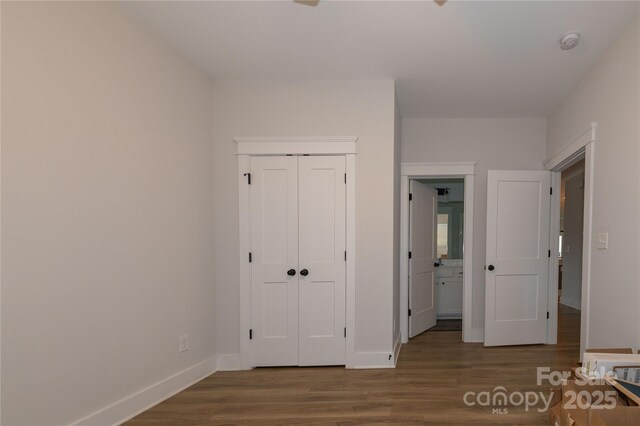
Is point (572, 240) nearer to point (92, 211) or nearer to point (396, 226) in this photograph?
point (396, 226)

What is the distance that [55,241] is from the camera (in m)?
2.03

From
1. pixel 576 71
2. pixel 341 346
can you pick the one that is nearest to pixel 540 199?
pixel 576 71

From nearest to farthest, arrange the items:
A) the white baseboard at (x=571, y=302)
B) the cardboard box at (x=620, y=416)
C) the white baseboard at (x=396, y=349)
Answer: the cardboard box at (x=620, y=416), the white baseboard at (x=396, y=349), the white baseboard at (x=571, y=302)

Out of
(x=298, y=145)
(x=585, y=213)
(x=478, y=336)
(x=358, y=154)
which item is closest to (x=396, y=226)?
(x=358, y=154)

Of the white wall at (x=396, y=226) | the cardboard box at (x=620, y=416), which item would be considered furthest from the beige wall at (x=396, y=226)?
the cardboard box at (x=620, y=416)

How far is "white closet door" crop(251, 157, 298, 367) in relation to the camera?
352cm

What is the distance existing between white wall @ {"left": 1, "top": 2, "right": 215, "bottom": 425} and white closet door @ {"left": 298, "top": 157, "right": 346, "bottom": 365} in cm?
103

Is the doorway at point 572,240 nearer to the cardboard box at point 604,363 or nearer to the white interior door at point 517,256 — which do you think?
the white interior door at point 517,256

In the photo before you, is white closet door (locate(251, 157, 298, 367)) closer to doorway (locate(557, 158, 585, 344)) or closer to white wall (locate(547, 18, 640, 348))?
white wall (locate(547, 18, 640, 348))

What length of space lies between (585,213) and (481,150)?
158 centimetres

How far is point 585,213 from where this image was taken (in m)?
3.21

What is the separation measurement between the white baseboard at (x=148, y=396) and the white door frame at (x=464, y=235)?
7.89 ft

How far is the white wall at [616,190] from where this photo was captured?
2547mm

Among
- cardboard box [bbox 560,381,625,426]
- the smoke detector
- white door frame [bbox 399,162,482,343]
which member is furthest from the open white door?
cardboard box [bbox 560,381,625,426]
